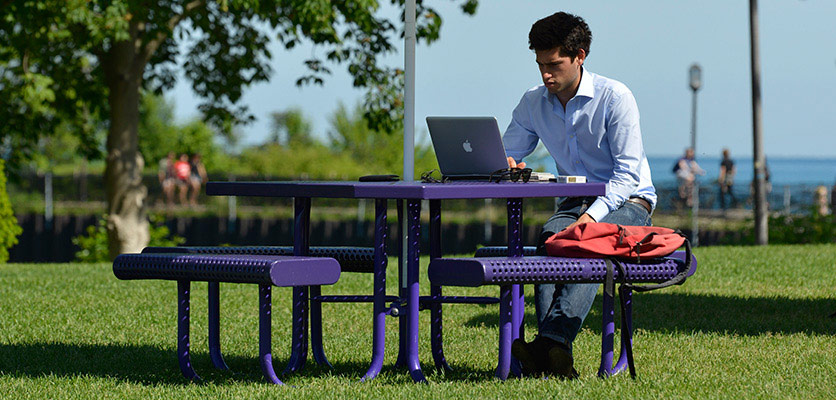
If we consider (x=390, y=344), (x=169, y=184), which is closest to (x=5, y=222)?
(x=390, y=344)

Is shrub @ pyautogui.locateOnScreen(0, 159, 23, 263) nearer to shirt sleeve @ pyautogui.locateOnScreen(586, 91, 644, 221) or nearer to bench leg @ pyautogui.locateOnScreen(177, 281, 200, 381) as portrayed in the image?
bench leg @ pyautogui.locateOnScreen(177, 281, 200, 381)

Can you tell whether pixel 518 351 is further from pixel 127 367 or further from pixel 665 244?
pixel 127 367

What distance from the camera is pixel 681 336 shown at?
270 inches

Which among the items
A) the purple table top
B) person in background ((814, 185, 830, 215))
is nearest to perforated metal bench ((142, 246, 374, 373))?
the purple table top

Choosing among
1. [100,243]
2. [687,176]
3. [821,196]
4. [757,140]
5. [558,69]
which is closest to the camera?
[558,69]

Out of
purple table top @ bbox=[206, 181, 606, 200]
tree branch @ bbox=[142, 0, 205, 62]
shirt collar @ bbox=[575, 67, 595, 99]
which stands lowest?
purple table top @ bbox=[206, 181, 606, 200]

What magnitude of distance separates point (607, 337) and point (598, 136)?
90 centimetres

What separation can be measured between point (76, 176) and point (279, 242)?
7405 mm

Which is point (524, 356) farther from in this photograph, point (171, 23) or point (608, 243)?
point (171, 23)

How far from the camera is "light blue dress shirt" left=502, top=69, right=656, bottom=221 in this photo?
521cm

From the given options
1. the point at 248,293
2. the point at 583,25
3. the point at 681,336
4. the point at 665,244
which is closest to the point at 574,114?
the point at 583,25

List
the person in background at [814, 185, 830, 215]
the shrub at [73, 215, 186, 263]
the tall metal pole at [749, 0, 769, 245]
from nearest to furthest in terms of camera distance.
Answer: the shrub at [73, 215, 186, 263], the tall metal pole at [749, 0, 769, 245], the person in background at [814, 185, 830, 215]

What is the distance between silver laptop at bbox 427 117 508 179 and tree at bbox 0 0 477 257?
30.1 ft

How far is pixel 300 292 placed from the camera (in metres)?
5.38
